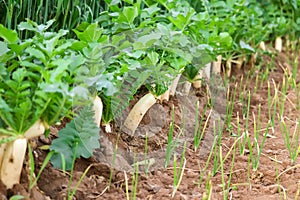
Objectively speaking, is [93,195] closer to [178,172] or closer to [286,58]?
[178,172]

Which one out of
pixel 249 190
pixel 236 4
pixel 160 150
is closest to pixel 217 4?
pixel 236 4

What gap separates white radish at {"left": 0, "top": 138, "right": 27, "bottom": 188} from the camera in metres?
1.87

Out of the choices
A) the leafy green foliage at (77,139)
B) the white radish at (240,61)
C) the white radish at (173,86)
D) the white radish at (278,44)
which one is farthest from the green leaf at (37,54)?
the white radish at (278,44)

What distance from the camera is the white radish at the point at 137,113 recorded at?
99.4 inches

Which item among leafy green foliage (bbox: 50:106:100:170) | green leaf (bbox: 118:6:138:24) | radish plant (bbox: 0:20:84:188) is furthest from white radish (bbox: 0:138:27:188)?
green leaf (bbox: 118:6:138:24)

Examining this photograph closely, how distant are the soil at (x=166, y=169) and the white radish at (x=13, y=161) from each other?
0.10 ft

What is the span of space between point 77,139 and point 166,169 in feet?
1.33

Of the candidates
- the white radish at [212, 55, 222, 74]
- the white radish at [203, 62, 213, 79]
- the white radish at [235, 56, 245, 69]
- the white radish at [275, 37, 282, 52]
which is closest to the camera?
the white radish at [203, 62, 213, 79]

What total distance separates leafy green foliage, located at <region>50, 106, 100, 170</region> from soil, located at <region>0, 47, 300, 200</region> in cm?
5

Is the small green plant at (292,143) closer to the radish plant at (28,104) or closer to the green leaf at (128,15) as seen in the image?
the green leaf at (128,15)

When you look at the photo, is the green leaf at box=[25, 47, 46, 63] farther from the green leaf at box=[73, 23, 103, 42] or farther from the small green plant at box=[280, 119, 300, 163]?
the small green plant at box=[280, 119, 300, 163]

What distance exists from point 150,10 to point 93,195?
1.04 m

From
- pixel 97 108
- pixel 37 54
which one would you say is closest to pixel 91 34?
pixel 97 108

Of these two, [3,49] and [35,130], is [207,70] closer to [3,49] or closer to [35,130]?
[3,49]
